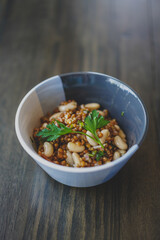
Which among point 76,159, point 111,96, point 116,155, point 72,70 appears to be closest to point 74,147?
point 76,159

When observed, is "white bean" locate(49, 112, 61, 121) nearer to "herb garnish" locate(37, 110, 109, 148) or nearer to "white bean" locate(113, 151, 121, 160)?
"herb garnish" locate(37, 110, 109, 148)

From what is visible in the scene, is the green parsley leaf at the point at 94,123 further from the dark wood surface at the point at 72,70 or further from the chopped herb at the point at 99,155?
the dark wood surface at the point at 72,70

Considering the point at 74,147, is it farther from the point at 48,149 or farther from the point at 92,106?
the point at 92,106

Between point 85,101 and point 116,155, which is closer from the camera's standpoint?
point 116,155

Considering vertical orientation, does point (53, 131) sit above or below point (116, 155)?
above

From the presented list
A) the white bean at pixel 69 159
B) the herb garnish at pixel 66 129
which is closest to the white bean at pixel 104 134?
the herb garnish at pixel 66 129

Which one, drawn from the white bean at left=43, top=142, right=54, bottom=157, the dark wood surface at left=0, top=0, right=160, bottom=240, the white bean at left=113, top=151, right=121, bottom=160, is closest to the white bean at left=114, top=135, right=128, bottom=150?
the white bean at left=113, top=151, right=121, bottom=160
